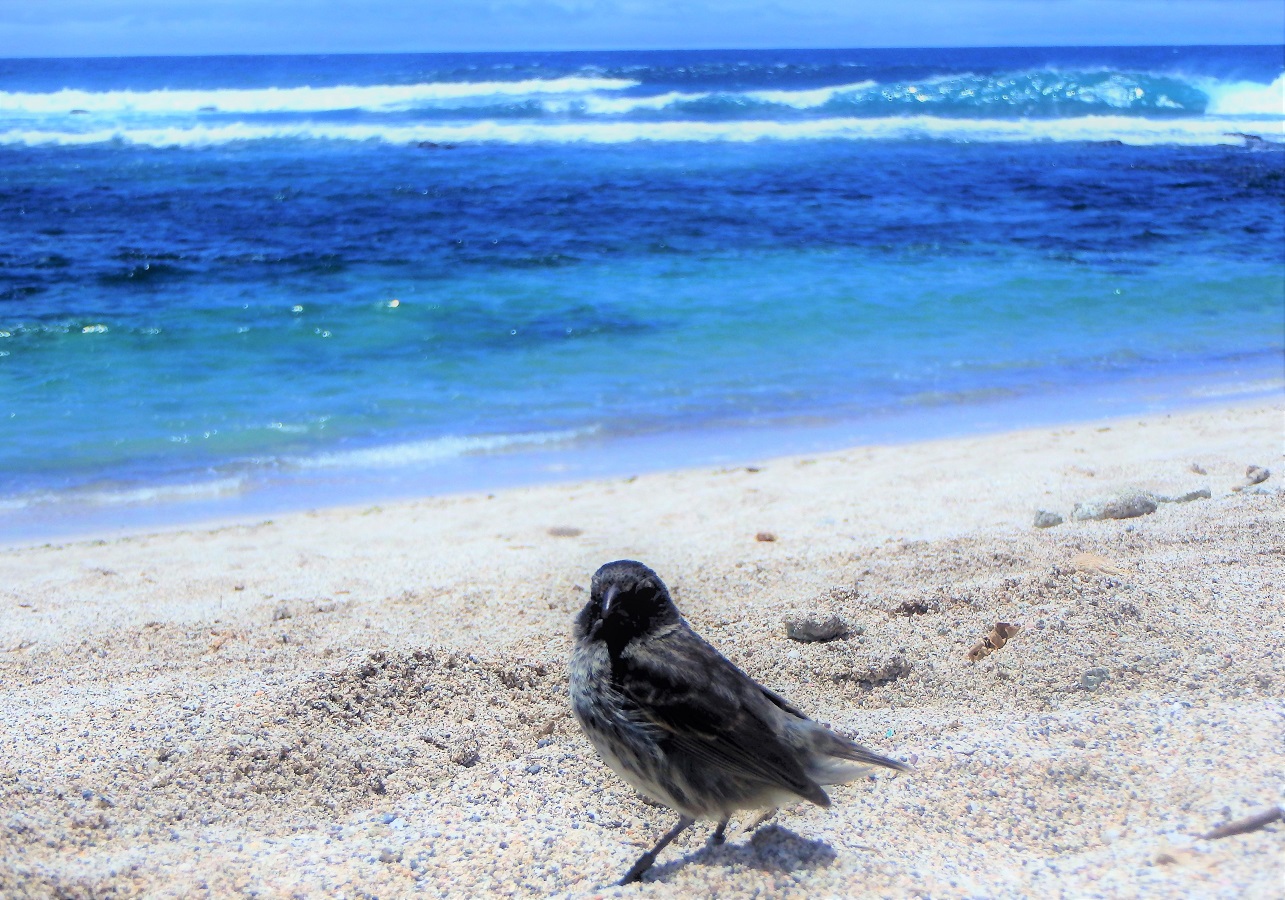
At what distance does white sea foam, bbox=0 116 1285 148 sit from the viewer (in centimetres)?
3269

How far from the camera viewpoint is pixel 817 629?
155 inches

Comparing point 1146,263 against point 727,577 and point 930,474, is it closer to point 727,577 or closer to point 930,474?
point 930,474

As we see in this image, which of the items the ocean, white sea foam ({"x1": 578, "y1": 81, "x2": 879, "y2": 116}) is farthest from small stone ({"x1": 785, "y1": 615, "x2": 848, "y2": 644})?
white sea foam ({"x1": 578, "y1": 81, "x2": 879, "y2": 116})

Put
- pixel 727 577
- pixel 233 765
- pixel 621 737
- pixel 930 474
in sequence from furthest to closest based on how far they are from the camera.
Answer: pixel 930 474 → pixel 727 577 → pixel 233 765 → pixel 621 737

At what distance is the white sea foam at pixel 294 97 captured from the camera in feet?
143

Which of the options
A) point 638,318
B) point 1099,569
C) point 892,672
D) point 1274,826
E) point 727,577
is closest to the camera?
point 1274,826

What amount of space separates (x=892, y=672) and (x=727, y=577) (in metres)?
1.33

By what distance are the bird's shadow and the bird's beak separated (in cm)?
67

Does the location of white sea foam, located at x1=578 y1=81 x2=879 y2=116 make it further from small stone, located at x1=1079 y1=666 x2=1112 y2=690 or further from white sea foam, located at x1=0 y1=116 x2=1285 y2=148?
small stone, located at x1=1079 y1=666 x2=1112 y2=690

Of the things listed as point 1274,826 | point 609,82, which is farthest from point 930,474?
point 609,82

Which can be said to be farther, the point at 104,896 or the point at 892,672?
the point at 892,672

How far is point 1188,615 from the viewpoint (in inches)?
149

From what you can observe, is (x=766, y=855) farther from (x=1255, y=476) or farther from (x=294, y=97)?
(x=294, y=97)

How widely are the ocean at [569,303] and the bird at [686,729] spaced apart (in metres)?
4.91
